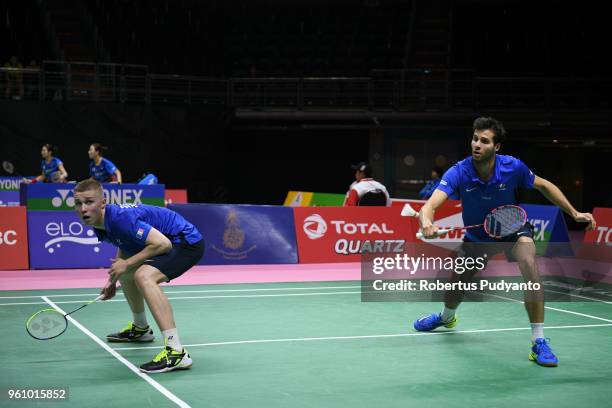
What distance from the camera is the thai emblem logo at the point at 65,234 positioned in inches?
475

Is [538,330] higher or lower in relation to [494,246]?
lower

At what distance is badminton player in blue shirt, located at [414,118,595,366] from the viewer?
20.0ft

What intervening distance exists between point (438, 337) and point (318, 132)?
16.7m

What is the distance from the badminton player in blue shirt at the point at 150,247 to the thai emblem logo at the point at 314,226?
6.88 metres

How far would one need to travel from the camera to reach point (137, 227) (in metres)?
5.66

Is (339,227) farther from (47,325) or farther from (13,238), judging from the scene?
(47,325)

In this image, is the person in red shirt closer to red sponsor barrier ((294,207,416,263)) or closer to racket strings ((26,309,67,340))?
red sponsor barrier ((294,207,416,263))

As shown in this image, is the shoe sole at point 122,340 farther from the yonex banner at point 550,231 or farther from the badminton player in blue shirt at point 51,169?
the badminton player in blue shirt at point 51,169

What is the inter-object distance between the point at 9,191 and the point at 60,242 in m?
5.62

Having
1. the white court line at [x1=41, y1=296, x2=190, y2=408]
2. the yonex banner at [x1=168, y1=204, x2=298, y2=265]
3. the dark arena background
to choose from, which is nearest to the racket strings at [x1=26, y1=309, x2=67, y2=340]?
the dark arena background

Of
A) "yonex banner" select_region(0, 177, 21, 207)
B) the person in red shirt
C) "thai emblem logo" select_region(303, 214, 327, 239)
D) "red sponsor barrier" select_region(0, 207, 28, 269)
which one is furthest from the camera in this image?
"yonex banner" select_region(0, 177, 21, 207)

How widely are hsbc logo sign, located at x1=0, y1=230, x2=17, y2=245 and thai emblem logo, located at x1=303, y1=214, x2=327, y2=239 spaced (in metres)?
4.36

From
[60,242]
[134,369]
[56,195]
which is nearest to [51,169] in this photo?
[56,195]

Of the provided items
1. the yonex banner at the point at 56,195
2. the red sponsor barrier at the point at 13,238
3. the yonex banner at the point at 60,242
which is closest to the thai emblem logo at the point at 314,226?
the yonex banner at the point at 60,242
